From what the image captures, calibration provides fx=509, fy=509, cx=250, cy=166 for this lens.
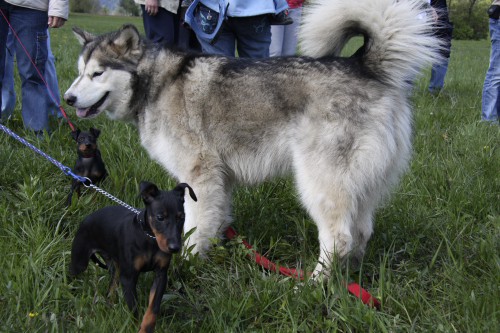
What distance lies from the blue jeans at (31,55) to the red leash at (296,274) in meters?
2.49

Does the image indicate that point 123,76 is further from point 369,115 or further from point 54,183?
point 369,115

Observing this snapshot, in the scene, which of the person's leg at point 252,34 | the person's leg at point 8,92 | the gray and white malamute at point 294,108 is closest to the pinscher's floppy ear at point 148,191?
the gray and white malamute at point 294,108

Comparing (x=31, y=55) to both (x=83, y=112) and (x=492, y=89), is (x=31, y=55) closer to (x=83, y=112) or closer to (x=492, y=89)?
(x=83, y=112)

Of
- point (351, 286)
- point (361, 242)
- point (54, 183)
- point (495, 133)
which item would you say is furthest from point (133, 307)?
point (495, 133)

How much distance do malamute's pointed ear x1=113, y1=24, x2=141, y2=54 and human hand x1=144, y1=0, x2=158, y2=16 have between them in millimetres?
1053

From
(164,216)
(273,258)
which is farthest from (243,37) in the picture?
(164,216)

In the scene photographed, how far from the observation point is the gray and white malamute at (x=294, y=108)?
267 centimetres

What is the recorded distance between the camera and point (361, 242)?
2898mm

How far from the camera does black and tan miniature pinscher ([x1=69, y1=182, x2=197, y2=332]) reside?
1.99 m

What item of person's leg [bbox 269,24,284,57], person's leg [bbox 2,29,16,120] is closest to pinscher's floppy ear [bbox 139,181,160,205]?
person's leg [bbox 269,24,284,57]

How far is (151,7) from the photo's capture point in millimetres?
4145

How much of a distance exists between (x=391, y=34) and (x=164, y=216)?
1.60m

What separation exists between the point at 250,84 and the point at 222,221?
853mm

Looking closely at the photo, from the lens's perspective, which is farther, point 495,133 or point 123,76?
point 495,133
